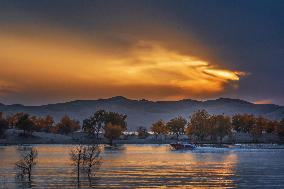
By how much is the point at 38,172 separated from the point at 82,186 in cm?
2307

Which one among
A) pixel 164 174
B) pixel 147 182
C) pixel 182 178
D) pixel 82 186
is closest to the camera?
pixel 82 186

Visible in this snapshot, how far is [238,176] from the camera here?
84438 mm

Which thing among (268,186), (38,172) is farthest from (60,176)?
(268,186)

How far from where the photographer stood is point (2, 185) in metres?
67.8

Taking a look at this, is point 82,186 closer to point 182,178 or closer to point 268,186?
point 182,178

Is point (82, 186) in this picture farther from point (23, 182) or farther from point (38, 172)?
point (38, 172)

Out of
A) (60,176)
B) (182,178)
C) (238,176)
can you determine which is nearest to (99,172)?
(60,176)

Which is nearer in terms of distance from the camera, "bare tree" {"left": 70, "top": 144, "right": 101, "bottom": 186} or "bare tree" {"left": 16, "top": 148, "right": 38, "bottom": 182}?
"bare tree" {"left": 16, "top": 148, "right": 38, "bottom": 182}

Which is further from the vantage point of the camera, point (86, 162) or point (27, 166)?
point (27, 166)

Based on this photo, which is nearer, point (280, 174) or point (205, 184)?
point (205, 184)

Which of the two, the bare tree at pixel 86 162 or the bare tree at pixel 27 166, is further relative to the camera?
the bare tree at pixel 86 162

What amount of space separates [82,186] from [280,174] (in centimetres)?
3613

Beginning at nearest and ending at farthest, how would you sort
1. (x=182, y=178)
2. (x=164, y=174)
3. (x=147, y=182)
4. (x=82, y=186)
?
(x=82, y=186) < (x=147, y=182) < (x=182, y=178) < (x=164, y=174)

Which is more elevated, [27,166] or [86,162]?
[86,162]
